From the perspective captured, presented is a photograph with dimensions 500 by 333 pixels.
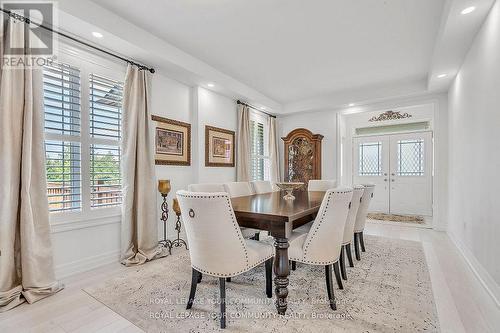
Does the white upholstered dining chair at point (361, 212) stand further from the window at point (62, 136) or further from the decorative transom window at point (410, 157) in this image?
the decorative transom window at point (410, 157)

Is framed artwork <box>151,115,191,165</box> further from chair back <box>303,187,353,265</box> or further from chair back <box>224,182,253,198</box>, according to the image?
chair back <box>303,187,353,265</box>

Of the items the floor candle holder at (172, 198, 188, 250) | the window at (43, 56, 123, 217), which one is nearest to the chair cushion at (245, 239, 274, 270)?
the floor candle holder at (172, 198, 188, 250)

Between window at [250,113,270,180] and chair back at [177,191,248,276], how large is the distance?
12.0ft

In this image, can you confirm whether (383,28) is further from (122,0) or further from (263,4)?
(122,0)

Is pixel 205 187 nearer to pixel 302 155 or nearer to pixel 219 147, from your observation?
pixel 219 147

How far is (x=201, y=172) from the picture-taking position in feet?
13.2

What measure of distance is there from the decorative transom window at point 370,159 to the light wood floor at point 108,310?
3969 mm

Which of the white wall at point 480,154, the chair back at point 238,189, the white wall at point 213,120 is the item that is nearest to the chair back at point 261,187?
the chair back at point 238,189

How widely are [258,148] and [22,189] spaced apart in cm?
427

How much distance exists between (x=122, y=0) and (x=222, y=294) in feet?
8.88

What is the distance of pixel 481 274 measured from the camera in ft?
7.77

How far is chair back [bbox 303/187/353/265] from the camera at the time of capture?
188 centimetres

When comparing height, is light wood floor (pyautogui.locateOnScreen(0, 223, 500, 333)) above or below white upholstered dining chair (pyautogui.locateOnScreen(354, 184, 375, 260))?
below

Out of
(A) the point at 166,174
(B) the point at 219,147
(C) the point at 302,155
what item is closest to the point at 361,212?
(B) the point at 219,147
